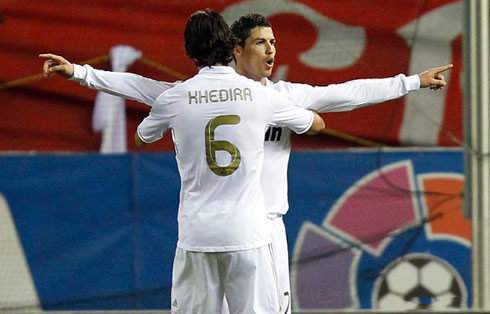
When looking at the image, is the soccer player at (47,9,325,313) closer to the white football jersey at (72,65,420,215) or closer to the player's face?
the white football jersey at (72,65,420,215)

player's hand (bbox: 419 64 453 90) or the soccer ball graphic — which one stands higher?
player's hand (bbox: 419 64 453 90)

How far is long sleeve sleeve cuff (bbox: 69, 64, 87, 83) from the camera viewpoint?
468cm

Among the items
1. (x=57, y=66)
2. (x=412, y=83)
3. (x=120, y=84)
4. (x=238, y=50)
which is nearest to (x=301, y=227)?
(x=238, y=50)

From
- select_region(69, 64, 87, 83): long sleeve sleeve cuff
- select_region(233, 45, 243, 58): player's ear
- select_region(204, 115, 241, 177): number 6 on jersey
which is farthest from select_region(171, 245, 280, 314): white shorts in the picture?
select_region(233, 45, 243, 58): player's ear

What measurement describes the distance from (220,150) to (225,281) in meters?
0.53

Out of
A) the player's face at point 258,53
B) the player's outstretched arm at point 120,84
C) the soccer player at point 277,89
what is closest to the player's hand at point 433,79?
the soccer player at point 277,89

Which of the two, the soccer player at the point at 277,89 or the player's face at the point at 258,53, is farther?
the player's face at the point at 258,53

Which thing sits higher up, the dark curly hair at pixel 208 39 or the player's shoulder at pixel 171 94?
the dark curly hair at pixel 208 39

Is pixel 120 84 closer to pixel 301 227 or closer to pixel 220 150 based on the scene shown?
pixel 220 150

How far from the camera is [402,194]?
25.6ft

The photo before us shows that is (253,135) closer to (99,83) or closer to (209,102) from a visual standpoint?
(209,102)

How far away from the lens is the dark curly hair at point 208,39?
4.42 meters

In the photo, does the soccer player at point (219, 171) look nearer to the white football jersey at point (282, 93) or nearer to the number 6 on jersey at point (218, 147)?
the number 6 on jersey at point (218, 147)

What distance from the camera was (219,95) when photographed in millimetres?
4453
